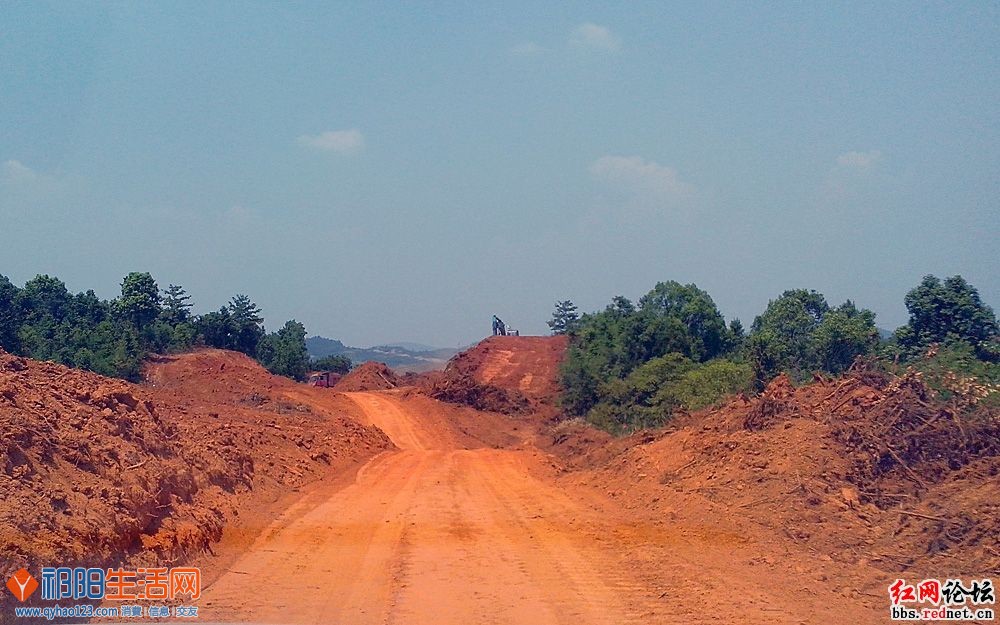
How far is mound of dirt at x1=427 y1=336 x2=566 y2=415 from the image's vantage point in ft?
132

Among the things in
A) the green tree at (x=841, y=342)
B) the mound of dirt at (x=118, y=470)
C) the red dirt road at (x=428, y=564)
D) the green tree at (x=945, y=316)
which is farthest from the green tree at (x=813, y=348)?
the mound of dirt at (x=118, y=470)

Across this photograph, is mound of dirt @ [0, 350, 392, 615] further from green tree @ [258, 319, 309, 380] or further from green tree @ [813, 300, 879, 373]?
green tree @ [258, 319, 309, 380]

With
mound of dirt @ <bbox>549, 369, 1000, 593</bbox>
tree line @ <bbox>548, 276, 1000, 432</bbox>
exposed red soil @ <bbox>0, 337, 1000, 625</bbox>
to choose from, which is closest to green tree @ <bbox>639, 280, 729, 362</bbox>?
tree line @ <bbox>548, 276, 1000, 432</bbox>

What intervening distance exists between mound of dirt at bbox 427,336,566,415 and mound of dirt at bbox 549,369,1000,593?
23.4m

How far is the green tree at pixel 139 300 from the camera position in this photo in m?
42.1

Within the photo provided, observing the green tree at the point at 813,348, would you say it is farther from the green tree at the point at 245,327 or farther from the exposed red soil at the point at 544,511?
the green tree at the point at 245,327

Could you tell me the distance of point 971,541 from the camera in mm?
9023

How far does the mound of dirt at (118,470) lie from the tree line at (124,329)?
15.2m

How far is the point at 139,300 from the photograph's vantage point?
42250 mm

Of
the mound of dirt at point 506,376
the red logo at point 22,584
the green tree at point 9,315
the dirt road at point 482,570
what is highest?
the green tree at point 9,315

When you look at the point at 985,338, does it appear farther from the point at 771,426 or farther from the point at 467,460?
the point at 467,460

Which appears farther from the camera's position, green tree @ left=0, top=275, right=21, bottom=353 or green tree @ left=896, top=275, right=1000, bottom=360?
green tree @ left=0, top=275, right=21, bottom=353

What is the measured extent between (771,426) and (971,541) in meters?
5.73

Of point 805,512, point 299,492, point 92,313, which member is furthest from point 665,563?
point 92,313
